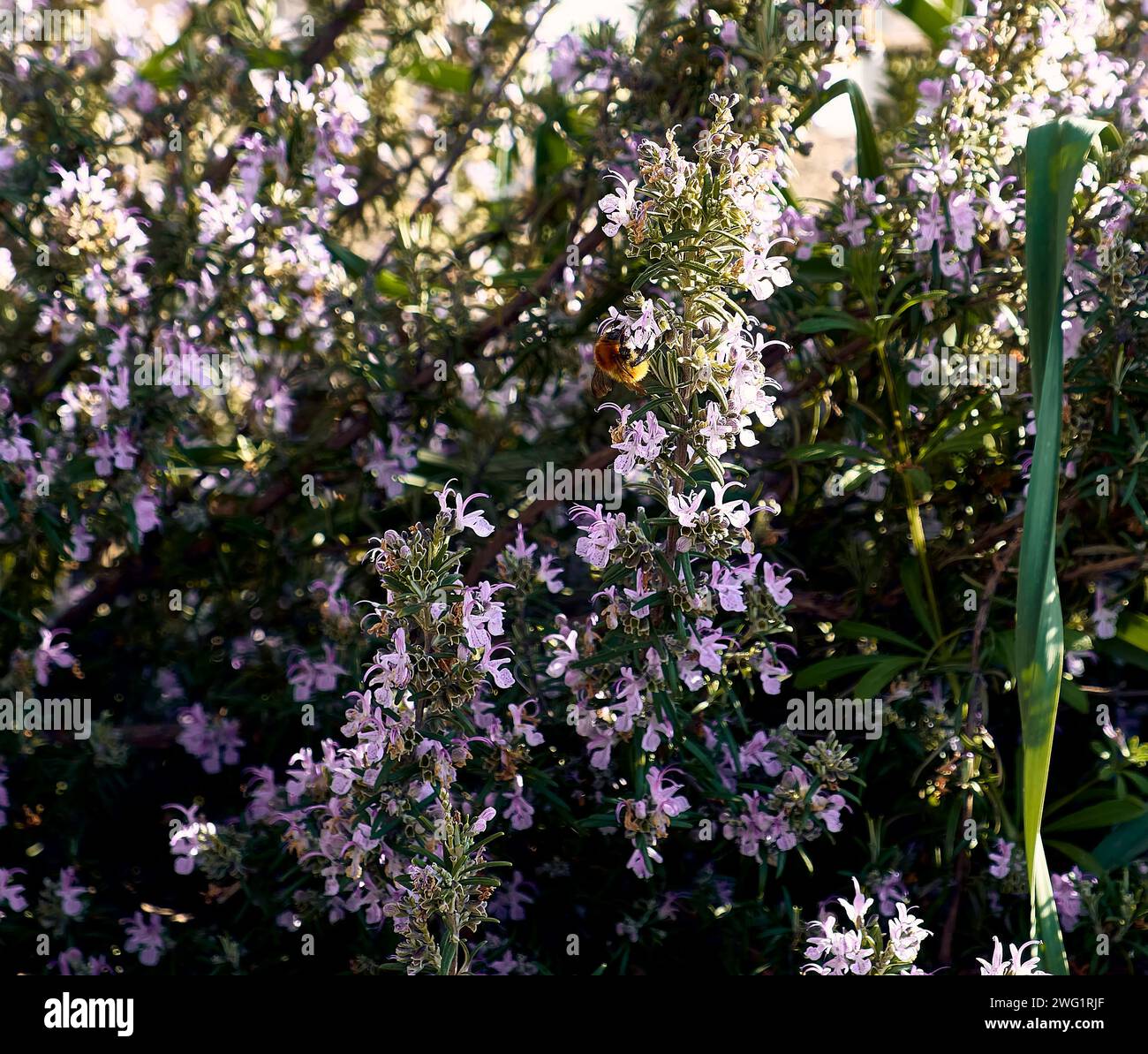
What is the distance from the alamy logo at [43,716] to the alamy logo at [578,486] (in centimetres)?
84

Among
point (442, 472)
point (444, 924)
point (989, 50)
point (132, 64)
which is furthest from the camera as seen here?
point (132, 64)

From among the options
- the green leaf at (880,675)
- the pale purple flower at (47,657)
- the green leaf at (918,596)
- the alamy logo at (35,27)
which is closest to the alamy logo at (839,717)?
the green leaf at (880,675)

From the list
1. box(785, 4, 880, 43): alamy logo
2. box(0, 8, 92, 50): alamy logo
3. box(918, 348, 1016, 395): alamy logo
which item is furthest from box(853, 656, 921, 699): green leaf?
box(0, 8, 92, 50): alamy logo

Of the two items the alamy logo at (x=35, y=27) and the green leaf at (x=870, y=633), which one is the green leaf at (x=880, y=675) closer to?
the green leaf at (x=870, y=633)

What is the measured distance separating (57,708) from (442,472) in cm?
78

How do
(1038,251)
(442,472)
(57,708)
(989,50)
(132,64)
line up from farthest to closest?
(132,64) < (442,472) < (57,708) < (989,50) < (1038,251)

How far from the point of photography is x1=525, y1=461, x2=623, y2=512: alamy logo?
1886mm

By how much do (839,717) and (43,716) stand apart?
1305 mm

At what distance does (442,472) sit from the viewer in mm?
2170

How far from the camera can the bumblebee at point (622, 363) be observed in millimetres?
1383

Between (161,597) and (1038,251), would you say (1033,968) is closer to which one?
(1038,251)

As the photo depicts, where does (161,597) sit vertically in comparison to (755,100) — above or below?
below
